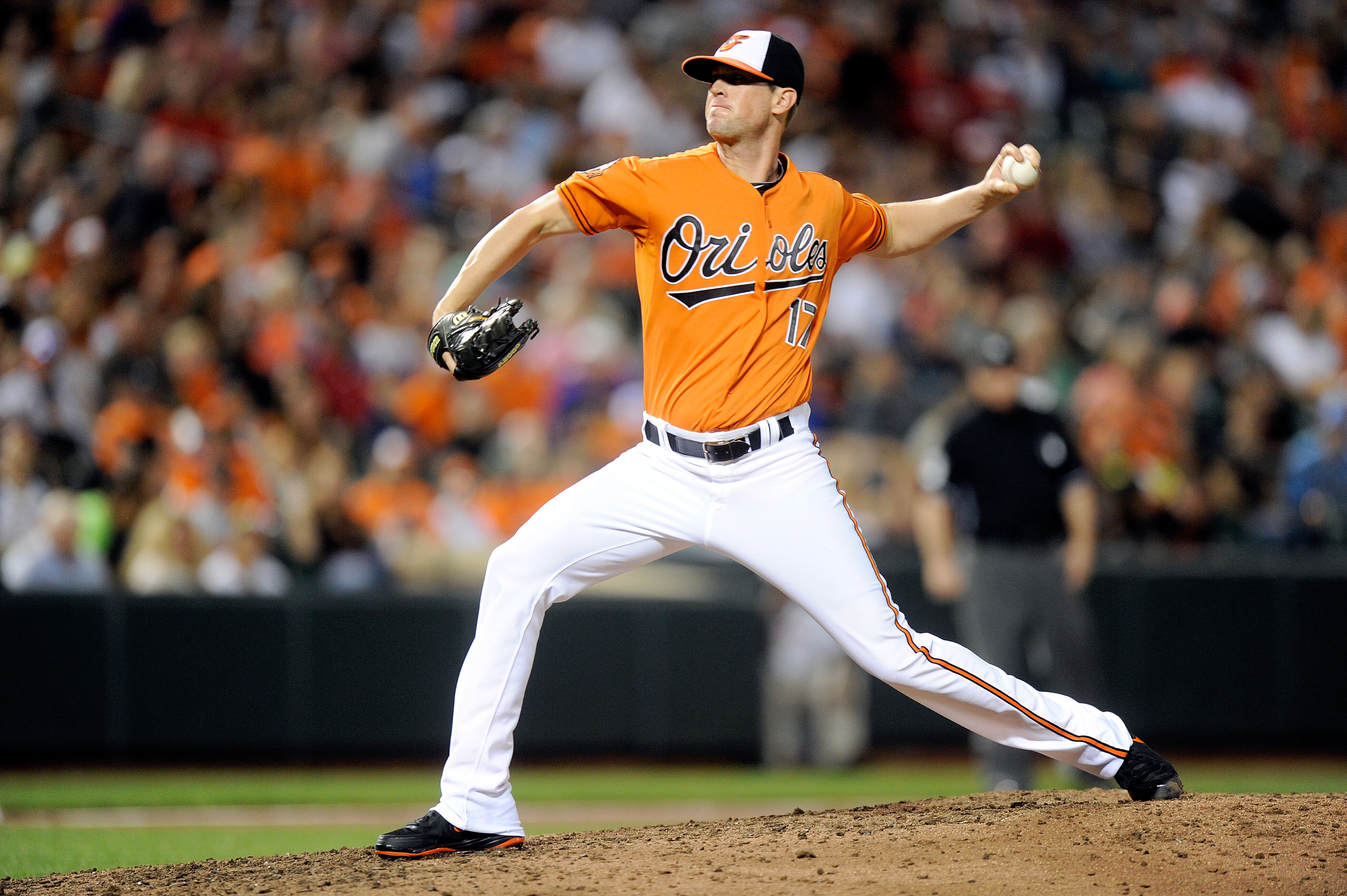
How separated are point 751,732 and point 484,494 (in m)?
2.17

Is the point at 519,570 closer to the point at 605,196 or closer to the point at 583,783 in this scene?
the point at 605,196

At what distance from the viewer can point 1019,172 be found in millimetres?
4332

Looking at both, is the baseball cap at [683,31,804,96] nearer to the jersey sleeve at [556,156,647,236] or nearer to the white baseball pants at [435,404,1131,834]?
the jersey sleeve at [556,156,647,236]

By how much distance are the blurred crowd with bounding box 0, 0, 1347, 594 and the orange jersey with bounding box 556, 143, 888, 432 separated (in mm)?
3342

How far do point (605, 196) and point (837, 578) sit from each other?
4.02 feet

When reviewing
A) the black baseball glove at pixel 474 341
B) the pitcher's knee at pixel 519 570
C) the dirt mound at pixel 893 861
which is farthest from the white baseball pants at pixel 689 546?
the black baseball glove at pixel 474 341

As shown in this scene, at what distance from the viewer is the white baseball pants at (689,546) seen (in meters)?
4.04

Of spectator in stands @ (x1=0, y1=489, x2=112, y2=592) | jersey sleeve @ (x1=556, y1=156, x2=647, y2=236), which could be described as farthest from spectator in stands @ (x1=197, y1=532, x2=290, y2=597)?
jersey sleeve @ (x1=556, y1=156, x2=647, y2=236)

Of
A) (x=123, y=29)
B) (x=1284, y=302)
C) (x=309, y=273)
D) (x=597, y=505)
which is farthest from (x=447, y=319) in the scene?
(x=1284, y=302)

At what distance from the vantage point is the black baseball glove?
3.88m

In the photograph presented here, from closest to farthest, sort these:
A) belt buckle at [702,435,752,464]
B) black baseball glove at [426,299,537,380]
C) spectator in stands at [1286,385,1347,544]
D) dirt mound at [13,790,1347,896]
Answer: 1. dirt mound at [13,790,1347,896]
2. black baseball glove at [426,299,537,380]
3. belt buckle at [702,435,752,464]
4. spectator in stands at [1286,385,1347,544]

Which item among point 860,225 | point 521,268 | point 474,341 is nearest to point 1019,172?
point 860,225

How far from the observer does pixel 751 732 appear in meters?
8.85

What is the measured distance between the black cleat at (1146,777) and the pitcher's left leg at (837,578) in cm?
32
